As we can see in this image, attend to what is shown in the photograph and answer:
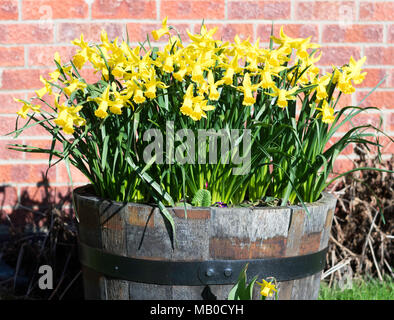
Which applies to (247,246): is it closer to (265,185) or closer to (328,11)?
(265,185)

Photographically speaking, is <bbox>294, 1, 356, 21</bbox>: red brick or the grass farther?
<bbox>294, 1, 356, 21</bbox>: red brick

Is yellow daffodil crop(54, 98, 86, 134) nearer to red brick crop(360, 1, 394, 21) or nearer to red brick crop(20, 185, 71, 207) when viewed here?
red brick crop(20, 185, 71, 207)

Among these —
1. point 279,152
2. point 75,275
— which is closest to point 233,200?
point 279,152

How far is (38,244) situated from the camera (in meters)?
2.31

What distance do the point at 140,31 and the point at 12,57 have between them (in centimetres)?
57

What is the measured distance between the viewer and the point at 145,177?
141 centimetres

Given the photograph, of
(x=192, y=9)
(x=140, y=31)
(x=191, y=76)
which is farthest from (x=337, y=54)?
(x=191, y=76)

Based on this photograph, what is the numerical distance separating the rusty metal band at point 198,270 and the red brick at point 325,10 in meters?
1.34

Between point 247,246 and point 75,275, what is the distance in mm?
1129

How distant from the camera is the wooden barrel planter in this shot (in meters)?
1.39

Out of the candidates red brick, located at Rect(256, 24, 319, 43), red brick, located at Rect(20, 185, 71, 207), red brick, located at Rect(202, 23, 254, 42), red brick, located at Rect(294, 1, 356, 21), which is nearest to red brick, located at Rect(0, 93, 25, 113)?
red brick, located at Rect(20, 185, 71, 207)

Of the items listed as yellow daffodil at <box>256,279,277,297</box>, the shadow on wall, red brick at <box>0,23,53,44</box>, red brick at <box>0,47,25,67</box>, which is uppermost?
red brick at <box>0,23,53,44</box>

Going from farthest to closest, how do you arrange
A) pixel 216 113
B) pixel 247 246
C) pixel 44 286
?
1. pixel 44 286
2. pixel 216 113
3. pixel 247 246

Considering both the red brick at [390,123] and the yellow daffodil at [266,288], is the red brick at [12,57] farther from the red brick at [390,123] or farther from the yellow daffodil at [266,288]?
the red brick at [390,123]
